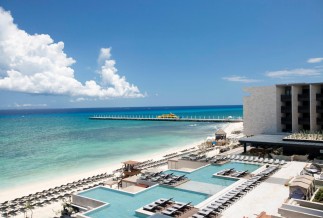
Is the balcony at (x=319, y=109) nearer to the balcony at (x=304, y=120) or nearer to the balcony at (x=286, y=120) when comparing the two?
the balcony at (x=304, y=120)

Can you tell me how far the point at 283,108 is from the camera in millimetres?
37250

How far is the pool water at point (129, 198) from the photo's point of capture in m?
14.3

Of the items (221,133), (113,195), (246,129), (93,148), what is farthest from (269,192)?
(93,148)

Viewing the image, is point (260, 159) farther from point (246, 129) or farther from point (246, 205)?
point (246, 129)

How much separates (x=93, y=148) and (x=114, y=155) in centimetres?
938

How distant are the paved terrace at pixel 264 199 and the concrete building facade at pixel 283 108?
1669 centimetres

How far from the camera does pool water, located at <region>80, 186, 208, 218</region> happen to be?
14312 millimetres

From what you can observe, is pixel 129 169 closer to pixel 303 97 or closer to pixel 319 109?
pixel 303 97

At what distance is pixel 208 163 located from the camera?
25125mm

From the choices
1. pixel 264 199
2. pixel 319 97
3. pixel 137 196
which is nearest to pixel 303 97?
pixel 319 97

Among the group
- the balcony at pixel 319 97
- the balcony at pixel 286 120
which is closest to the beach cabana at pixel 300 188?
the balcony at pixel 319 97

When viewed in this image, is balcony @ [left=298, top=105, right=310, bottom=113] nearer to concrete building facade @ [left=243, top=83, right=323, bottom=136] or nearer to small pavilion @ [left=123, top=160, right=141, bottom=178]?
concrete building facade @ [left=243, top=83, right=323, bottom=136]

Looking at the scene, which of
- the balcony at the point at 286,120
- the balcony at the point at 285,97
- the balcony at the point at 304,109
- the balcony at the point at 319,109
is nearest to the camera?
the balcony at the point at 319,109

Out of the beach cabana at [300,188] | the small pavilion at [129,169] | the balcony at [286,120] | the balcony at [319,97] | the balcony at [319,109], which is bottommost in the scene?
the small pavilion at [129,169]
